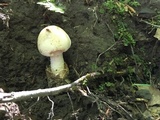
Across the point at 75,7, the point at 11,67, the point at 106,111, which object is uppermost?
the point at 75,7

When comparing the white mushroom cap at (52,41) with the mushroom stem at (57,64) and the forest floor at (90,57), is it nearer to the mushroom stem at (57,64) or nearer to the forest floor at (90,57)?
the mushroom stem at (57,64)

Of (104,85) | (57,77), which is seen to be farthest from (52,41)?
(104,85)

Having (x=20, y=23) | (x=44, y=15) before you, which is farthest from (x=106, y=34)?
(x=20, y=23)

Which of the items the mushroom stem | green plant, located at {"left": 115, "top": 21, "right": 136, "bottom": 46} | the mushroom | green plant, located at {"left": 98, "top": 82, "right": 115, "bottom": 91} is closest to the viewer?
the mushroom

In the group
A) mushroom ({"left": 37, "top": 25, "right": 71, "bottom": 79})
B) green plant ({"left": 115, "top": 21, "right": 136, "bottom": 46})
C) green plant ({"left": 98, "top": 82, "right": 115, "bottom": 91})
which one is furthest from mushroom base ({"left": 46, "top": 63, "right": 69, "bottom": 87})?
green plant ({"left": 115, "top": 21, "right": 136, "bottom": 46})

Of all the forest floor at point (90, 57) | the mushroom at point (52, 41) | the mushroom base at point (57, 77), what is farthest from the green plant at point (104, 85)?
the mushroom at point (52, 41)

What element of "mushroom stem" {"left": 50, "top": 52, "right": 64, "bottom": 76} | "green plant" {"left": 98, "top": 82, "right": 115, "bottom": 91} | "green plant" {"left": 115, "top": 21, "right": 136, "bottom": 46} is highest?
"green plant" {"left": 115, "top": 21, "right": 136, "bottom": 46}

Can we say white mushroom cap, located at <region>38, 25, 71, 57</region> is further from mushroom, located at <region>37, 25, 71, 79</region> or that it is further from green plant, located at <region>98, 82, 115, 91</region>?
green plant, located at <region>98, 82, 115, 91</region>

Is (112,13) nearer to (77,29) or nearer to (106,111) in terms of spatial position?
(77,29)
